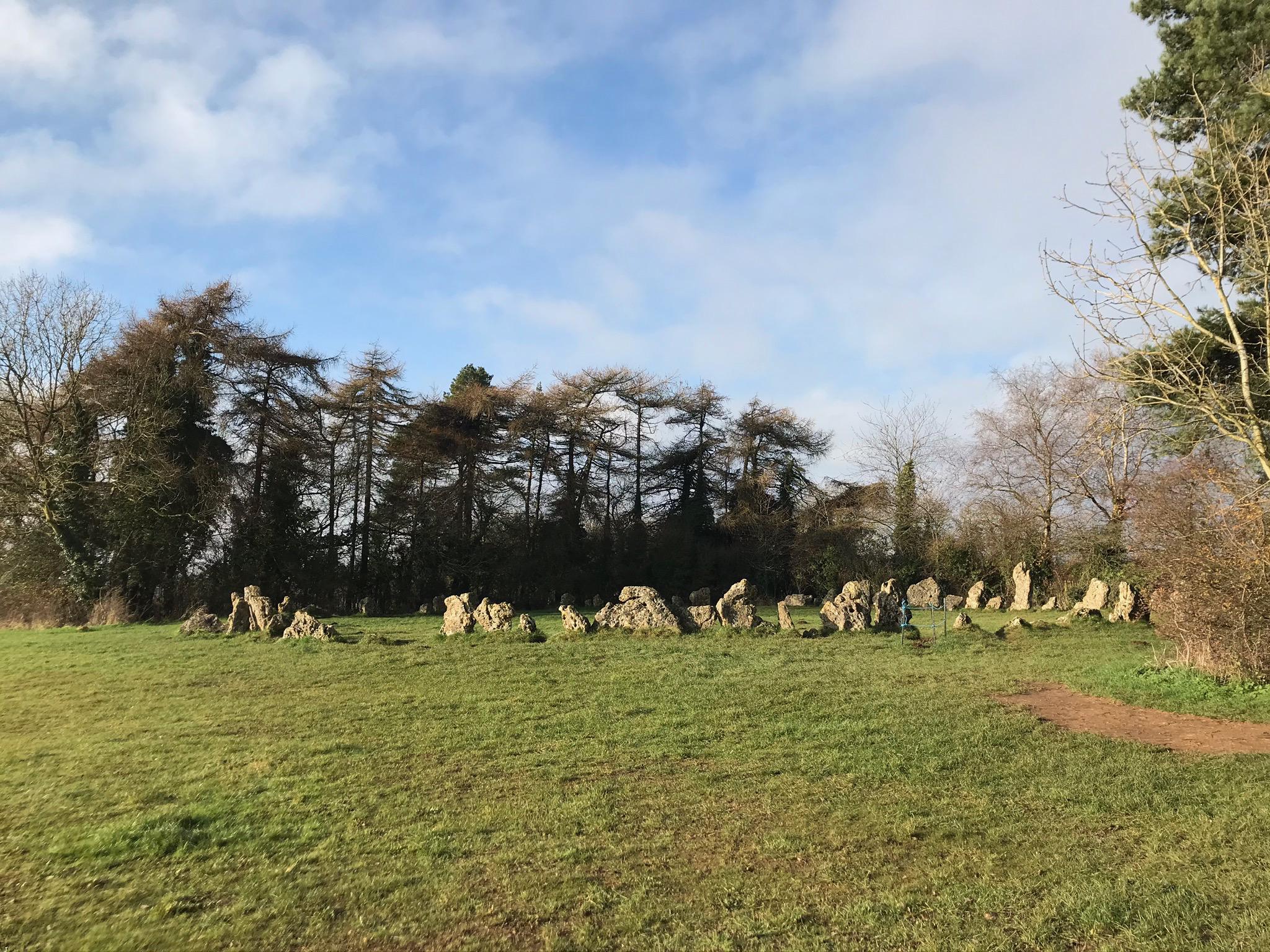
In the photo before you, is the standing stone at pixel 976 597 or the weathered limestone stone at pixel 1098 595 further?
the standing stone at pixel 976 597

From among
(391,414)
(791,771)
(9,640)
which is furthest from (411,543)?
(791,771)

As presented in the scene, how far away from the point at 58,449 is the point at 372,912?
2416cm

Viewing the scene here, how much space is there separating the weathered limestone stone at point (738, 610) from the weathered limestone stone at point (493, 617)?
16.1ft

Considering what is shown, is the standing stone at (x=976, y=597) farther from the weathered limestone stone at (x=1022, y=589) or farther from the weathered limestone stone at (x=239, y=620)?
the weathered limestone stone at (x=239, y=620)

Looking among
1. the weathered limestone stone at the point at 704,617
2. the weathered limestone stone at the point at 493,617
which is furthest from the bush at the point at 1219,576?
the weathered limestone stone at the point at 493,617

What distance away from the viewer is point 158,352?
2502cm

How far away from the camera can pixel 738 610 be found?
732 inches

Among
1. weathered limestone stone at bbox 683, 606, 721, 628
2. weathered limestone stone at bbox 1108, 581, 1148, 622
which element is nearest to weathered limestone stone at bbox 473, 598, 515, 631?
weathered limestone stone at bbox 683, 606, 721, 628

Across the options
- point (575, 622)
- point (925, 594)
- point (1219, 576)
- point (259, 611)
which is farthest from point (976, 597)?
point (259, 611)

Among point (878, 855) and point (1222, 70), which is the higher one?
point (1222, 70)

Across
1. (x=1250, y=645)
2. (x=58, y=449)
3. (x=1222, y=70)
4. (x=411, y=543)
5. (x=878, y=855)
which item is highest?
(x=1222, y=70)

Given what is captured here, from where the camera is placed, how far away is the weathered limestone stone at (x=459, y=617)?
55.6 ft

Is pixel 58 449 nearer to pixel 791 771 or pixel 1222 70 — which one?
pixel 791 771

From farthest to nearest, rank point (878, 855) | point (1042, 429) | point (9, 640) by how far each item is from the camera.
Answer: point (1042, 429) < point (9, 640) < point (878, 855)
